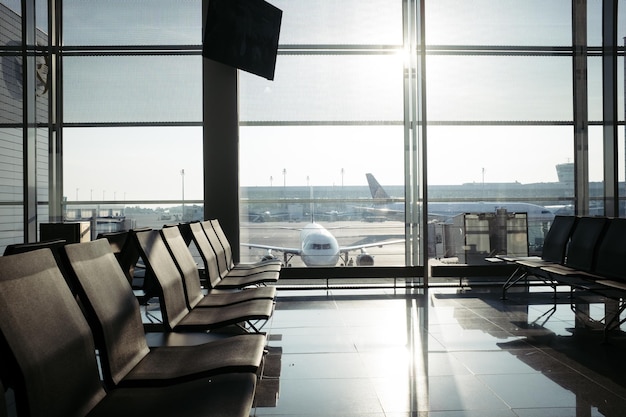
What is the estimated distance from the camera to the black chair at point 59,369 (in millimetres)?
1272

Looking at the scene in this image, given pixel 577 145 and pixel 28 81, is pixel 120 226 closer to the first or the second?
pixel 28 81

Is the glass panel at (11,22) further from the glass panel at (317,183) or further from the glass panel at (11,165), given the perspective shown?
the glass panel at (317,183)

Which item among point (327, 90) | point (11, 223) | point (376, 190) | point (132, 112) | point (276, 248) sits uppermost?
point (327, 90)

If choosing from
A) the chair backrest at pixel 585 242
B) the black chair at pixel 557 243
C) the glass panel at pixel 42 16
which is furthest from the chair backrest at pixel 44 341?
the glass panel at pixel 42 16

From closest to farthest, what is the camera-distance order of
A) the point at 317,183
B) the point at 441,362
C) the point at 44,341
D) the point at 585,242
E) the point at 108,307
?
the point at 44,341 → the point at 108,307 → the point at 441,362 → the point at 585,242 → the point at 317,183

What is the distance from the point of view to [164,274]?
276 centimetres

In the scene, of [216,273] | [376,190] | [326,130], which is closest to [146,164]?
[326,130]

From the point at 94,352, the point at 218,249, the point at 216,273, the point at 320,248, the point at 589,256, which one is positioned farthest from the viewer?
the point at 320,248

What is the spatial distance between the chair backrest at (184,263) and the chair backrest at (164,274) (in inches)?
2.5

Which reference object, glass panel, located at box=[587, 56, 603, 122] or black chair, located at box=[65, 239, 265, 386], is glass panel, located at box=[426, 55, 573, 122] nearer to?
glass panel, located at box=[587, 56, 603, 122]

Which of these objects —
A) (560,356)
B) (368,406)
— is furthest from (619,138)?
(368,406)

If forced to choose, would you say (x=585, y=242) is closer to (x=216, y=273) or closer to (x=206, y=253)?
(x=216, y=273)

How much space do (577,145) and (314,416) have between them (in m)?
6.46

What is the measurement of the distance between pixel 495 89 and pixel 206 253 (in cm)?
501
